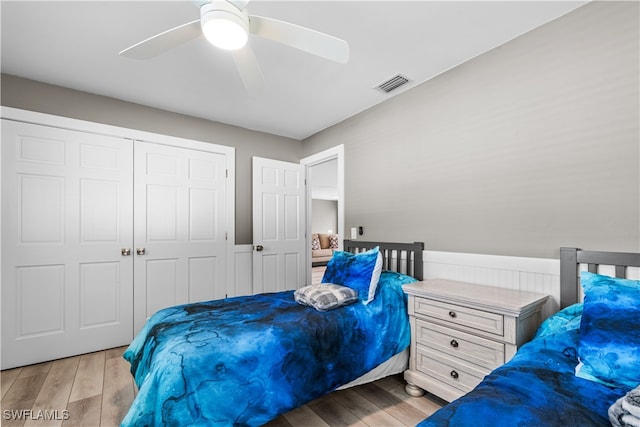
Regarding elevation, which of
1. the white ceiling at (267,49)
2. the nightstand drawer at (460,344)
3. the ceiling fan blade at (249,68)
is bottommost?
the nightstand drawer at (460,344)

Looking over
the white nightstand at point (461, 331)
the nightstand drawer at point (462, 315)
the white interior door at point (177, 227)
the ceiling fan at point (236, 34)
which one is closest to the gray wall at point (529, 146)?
the white nightstand at point (461, 331)

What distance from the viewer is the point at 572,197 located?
1865 mm

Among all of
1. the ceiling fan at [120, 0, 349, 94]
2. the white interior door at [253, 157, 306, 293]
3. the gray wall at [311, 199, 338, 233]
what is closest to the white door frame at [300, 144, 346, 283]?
the white interior door at [253, 157, 306, 293]

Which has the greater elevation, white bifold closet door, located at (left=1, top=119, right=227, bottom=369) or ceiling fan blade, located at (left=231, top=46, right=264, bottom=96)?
ceiling fan blade, located at (left=231, top=46, right=264, bottom=96)

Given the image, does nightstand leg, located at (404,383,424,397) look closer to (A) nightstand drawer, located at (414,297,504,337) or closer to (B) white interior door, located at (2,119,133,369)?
(A) nightstand drawer, located at (414,297,504,337)

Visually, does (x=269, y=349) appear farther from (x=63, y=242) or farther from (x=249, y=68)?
(x=63, y=242)

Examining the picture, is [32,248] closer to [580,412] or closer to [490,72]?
[580,412]

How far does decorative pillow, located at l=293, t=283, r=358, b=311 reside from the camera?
213 cm

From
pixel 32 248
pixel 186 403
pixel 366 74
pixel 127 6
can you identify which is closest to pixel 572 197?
pixel 366 74

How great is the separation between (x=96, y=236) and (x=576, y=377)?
12.1 feet

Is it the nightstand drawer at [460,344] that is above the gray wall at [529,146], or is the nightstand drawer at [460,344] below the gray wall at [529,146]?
below

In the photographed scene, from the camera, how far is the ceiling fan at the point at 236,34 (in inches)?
53.4

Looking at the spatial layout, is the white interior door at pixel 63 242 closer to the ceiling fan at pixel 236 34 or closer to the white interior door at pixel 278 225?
the white interior door at pixel 278 225

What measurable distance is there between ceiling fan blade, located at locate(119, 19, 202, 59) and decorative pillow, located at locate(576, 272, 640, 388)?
2.23 m
